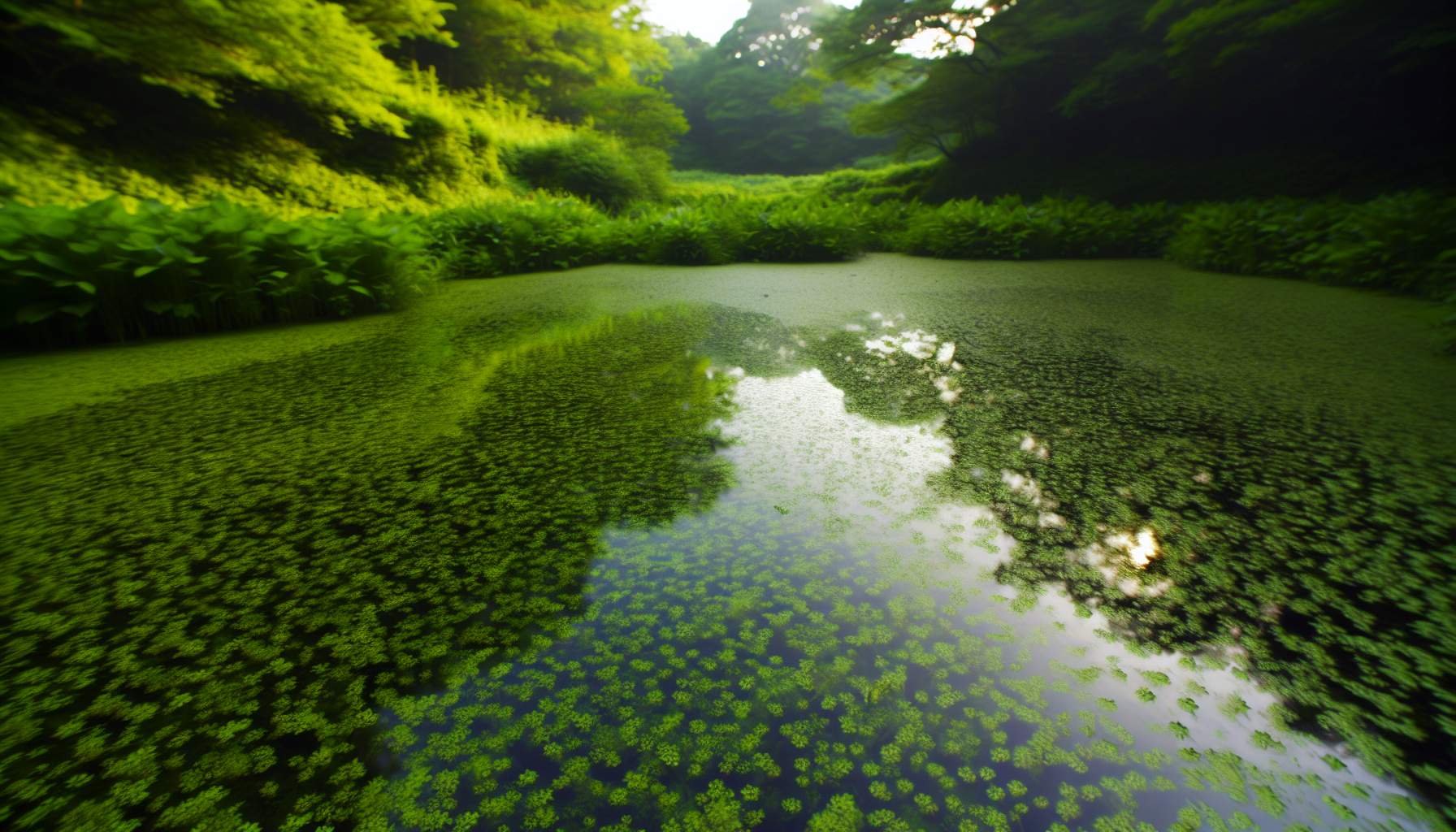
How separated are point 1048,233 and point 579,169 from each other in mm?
5500

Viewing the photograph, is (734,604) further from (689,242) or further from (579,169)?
(579,169)

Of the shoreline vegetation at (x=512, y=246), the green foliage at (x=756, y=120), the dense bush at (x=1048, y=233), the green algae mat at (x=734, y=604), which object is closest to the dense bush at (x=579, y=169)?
the shoreline vegetation at (x=512, y=246)

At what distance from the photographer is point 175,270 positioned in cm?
219

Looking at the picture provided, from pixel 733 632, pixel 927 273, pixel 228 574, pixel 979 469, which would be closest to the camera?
pixel 733 632

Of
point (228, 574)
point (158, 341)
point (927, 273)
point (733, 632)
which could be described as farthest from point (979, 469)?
point (927, 273)

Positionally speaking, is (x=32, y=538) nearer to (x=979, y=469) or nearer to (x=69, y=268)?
(x=979, y=469)

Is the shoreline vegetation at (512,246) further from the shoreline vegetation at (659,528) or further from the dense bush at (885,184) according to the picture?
the dense bush at (885,184)

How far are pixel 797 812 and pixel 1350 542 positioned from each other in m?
0.94

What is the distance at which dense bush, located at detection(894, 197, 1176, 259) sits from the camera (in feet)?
16.0

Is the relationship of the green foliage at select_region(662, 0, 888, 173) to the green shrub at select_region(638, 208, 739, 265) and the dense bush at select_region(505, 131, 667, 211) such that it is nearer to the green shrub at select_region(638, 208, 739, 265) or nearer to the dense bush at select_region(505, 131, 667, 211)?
the dense bush at select_region(505, 131, 667, 211)

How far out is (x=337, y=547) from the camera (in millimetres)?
867

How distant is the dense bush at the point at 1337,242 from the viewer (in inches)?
105

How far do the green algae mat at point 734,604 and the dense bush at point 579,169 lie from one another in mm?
6370

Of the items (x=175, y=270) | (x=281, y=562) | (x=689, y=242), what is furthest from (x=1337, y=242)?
(x=175, y=270)
